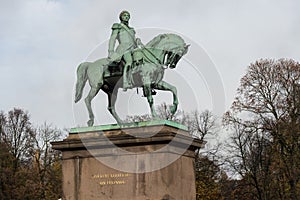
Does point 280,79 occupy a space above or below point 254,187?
above

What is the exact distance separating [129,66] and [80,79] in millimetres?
1707

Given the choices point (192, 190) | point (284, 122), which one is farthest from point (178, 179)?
point (284, 122)

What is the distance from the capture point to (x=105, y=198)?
585 inches

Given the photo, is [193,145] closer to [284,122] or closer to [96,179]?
[96,179]

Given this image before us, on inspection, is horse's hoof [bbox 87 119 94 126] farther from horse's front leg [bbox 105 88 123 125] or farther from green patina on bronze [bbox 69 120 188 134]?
horse's front leg [bbox 105 88 123 125]

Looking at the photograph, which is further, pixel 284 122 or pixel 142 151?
pixel 284 122

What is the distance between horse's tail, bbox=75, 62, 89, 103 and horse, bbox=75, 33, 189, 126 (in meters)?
0.03

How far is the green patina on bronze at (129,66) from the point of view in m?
15.8

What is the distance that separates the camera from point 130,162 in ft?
48.4

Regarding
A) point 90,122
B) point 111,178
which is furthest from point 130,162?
point 90,122

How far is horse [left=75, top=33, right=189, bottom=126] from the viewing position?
621 inches

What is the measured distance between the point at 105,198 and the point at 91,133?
1.77 m

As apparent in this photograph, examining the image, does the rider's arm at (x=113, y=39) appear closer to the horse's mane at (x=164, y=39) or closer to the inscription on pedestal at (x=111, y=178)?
the horse's mane at (x=164, y=39)

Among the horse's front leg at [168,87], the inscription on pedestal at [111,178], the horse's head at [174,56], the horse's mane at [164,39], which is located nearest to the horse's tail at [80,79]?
the horse's mane at [164,39]
